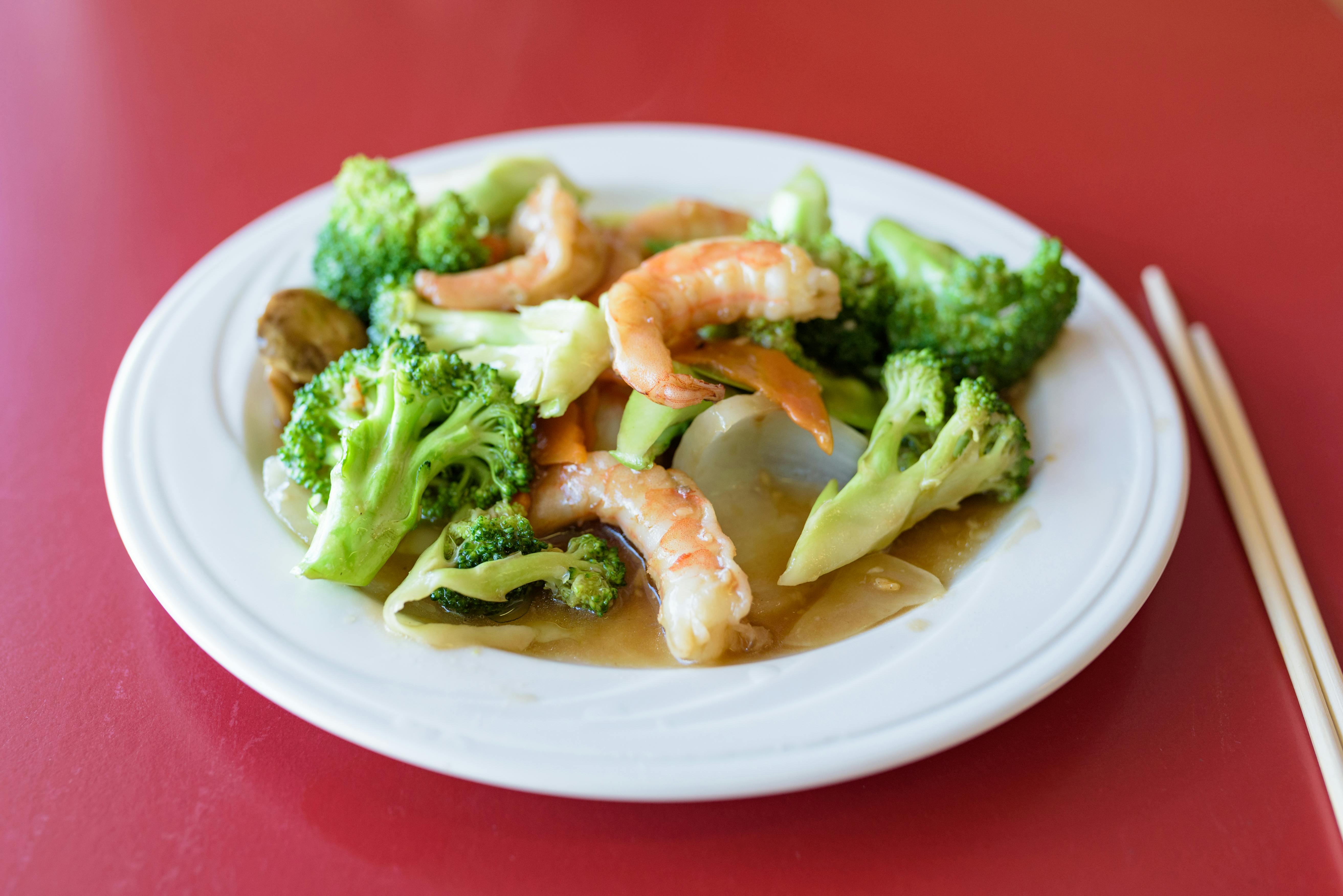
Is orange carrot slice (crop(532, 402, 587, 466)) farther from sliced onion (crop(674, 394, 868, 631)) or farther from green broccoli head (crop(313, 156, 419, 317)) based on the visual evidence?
green broccoli head (crop(313, 156, 419, 317))

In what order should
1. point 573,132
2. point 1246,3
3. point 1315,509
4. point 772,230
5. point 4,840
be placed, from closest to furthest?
1. point 4,840
2. point 1315,509
3. point 772,230
4. point 573,132
5. point 1246,3

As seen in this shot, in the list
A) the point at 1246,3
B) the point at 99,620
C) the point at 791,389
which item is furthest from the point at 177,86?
the point at 1246,3

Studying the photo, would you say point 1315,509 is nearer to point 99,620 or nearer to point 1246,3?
point 99,620

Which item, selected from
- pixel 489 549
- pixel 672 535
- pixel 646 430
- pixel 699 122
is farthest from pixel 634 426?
pixel 699 122

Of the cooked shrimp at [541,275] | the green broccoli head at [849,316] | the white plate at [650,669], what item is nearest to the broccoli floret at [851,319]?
the green broccoli head at [849,316]

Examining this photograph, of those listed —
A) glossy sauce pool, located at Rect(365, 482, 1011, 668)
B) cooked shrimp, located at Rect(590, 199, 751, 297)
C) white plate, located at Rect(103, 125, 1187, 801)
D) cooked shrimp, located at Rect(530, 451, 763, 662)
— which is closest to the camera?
white plate, located at Rect(103, 125, 1187, 801)

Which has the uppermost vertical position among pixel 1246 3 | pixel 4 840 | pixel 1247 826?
pixel 1246 3

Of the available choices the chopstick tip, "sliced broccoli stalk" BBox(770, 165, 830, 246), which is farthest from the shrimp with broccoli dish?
the chopstick tip
